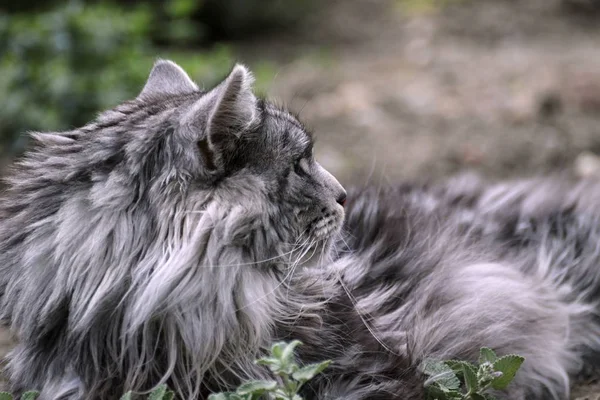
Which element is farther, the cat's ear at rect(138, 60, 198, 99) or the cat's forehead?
the cat's ear at rect(138, 60, 198, 99)

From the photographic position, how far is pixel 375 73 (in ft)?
20.2

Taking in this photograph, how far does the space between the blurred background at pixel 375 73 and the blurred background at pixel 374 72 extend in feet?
0.03

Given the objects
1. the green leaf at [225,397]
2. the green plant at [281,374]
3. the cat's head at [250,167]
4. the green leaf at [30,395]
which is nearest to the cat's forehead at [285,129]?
the cat's head at [250,167]

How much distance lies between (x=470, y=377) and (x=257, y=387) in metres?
0.64

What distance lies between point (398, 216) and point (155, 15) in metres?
4.26

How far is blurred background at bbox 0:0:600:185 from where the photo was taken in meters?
4.88

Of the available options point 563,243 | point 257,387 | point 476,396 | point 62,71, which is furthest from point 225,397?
point 62,71

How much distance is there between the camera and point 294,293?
2514 mm

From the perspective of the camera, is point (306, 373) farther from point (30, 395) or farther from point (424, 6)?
point (424, 6)

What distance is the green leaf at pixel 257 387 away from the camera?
2.08 meters

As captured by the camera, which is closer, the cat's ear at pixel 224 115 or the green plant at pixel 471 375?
the cat's ear at pixel 224 115

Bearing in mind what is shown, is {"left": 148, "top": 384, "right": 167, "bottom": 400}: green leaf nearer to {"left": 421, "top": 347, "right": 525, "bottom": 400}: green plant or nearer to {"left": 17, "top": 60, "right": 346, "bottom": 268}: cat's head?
{"left": 17, "top": 60, "right": 346, "bottom": 268}: cat's head

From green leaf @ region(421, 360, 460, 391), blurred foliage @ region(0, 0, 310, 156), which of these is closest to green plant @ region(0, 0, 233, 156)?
blurred foliage @ region(0, 0, 310, 156)

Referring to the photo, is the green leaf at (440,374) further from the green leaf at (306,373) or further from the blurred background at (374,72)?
the blurred background at (374,72)
